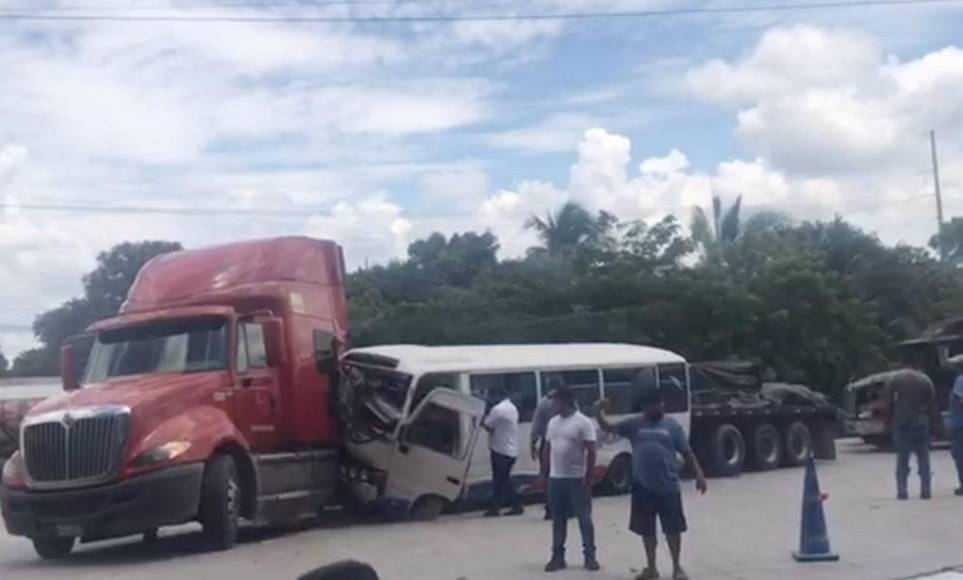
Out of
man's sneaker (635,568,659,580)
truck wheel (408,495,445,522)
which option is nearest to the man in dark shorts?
man's sneaker (635,568,659,580)

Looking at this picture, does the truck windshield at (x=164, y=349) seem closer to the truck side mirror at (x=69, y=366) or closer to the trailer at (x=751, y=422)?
the truck side mirror at (x=69, y=366)

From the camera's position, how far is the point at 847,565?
47.2 feet

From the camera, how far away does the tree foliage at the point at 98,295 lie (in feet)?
Result: 167

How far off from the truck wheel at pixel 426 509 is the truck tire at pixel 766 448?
928 centimetres

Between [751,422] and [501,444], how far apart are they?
889 cm

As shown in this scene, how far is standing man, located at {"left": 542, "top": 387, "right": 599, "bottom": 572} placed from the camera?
14422 millimetres

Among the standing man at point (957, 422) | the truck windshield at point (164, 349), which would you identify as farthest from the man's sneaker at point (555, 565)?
the standing man at point (957, 422)

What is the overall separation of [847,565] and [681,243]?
26.3 m

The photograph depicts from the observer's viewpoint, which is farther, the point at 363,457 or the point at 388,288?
the point at 388,288

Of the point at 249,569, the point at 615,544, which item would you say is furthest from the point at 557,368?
the point at 249,569

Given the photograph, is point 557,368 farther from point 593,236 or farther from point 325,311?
point 593,236

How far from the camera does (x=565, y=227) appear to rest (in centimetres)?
5131

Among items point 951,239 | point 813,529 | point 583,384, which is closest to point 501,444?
point 583,384

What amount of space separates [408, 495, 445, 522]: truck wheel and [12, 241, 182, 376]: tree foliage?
29.7 meters
